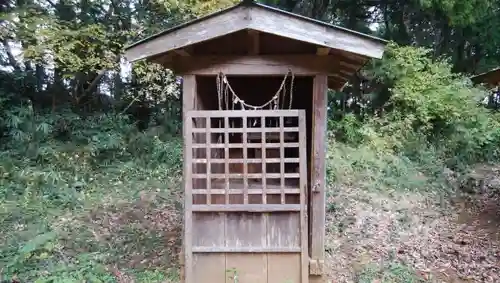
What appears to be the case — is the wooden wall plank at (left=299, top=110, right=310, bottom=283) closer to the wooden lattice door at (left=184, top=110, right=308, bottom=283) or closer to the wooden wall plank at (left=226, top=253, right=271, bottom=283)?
the wooden lattice door at (left=184, top=110, right=308, bottom=283)

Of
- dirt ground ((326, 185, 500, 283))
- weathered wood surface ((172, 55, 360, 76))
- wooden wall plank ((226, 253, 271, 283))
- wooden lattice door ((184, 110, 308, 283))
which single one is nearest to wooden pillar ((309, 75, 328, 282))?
weathered wood surface ((172, 55, 360, 76))

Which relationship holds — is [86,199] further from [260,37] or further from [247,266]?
[260,37]

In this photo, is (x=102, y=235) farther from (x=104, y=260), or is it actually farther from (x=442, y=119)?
(x=442, y=119)

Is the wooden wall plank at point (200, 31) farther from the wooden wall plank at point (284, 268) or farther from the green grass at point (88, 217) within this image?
the green grass at point (88, 217)

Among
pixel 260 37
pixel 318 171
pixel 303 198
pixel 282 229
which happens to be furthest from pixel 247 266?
pixel 260 37

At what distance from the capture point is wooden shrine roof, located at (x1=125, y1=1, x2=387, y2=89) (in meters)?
3.53

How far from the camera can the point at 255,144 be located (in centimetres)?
374

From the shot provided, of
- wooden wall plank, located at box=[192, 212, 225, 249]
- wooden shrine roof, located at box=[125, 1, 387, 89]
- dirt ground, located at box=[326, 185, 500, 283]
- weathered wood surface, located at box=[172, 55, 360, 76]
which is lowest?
Answer: dirt ground, located at box=[326, 185, 500, 283]

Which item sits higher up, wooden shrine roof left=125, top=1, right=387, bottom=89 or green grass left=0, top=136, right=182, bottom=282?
wooden shrine roof left=125, top=1, right=387, bottom=89

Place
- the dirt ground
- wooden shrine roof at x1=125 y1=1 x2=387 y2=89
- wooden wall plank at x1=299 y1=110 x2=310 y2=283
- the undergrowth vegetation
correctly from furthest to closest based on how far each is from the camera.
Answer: the dirt ground
the undergrowth vegetation
wooden wall plank at x1=299 y1=110 x2=310 y2=283
wooden shrine roof at x1=125 y1=1 x2=387 y2=89

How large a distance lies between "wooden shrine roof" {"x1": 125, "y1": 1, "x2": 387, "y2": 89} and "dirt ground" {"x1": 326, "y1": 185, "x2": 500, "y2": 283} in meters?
2.21

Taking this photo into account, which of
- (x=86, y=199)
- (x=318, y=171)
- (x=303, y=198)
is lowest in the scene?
(x=86, y=199)

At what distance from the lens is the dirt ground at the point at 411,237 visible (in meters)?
4.54

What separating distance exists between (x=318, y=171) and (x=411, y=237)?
251cm
